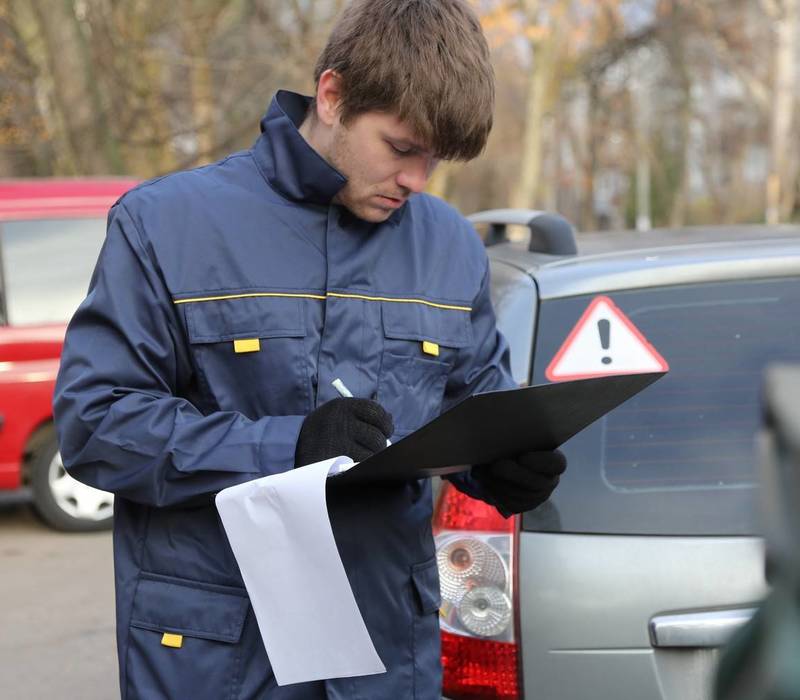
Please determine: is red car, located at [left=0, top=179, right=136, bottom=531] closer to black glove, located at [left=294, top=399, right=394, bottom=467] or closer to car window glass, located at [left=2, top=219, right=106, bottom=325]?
car window glass, located at [left=2, top=219, right=106, bottom=325]

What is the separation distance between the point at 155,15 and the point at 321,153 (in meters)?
13.9

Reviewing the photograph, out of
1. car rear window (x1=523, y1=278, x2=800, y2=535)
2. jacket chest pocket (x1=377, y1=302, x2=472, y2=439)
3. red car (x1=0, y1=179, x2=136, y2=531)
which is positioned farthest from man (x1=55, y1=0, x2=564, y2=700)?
red car (x1=0, y1=179, x2=136, y2=531)

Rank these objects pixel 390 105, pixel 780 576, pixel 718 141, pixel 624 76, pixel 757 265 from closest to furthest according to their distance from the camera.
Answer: pixel 780 576
pixel 390 105
pixel 757 265
pixel 624 76
pixel 718 141

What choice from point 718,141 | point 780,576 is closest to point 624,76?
point 718,141

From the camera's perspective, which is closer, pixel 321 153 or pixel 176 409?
pixel 176 409

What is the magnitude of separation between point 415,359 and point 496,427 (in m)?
0.26

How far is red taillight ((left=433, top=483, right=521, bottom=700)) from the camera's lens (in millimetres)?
2598

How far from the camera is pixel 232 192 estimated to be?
7.49 ft

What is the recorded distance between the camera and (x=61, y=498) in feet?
24.0

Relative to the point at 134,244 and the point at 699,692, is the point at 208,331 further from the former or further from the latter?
the point at 699,692

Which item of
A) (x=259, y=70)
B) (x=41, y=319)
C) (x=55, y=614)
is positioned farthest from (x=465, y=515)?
(x=259, y=70)

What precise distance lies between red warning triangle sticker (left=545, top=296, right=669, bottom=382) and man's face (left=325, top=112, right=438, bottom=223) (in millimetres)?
708

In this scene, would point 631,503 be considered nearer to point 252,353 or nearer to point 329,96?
point 252,353

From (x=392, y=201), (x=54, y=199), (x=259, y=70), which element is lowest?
(x=259, y=70)
